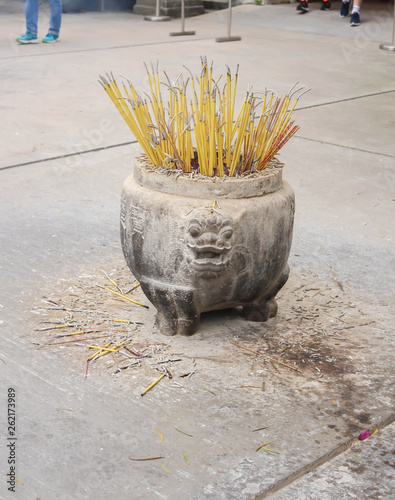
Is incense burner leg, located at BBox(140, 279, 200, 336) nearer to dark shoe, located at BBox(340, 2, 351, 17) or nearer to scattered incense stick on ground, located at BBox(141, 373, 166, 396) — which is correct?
scattered incense stick on ground, located at BBox(141, 373, 166, 396)

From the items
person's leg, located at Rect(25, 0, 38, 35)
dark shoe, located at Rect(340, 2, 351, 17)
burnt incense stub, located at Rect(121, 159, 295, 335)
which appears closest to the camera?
burnt incense stub, located at Rect(121, 159, 295, 335)

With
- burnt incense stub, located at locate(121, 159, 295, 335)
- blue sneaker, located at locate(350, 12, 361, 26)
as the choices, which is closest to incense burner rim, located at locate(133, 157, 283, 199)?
burnt incense stub, located at locate(121, 159, 295, 335)

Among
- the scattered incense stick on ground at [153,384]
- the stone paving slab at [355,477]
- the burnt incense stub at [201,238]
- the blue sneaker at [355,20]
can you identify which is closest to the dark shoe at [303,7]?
the blue sneaker at [355,20]

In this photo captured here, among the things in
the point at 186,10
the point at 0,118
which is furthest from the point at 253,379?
the point at 186,10

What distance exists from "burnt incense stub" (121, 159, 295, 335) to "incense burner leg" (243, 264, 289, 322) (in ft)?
0.27

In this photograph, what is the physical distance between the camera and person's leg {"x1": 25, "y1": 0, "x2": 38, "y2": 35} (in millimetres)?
9070

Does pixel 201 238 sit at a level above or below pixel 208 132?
below

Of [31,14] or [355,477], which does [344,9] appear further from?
[355,477]

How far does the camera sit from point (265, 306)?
9.47ft

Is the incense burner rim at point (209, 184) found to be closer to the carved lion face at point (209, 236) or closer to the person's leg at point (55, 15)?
the carved lion face at point (209, 236)

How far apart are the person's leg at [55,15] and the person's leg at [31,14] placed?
0.20m

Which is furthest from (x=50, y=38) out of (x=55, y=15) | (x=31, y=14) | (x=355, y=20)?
(x=355, y=20)

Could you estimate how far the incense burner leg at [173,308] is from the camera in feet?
8.68

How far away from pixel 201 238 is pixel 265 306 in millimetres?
544
